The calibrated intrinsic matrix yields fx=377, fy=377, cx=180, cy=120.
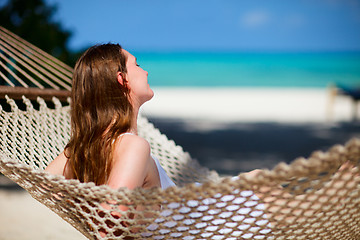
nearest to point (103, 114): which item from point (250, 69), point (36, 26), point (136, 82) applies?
point (136, 82)

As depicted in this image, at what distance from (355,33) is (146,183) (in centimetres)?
4012

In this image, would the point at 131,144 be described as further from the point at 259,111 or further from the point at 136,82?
the point at 259,111

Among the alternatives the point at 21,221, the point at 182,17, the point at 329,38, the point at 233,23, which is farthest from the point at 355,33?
the point at 21,221

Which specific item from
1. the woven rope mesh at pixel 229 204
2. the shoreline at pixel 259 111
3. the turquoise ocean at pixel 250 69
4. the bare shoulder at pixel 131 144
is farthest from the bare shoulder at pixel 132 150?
the turquoise ocean at pixel 250 69

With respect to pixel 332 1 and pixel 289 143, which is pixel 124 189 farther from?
pixel 332 1

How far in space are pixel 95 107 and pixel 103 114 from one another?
0.04m

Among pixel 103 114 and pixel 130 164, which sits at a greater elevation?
pixel 103 114

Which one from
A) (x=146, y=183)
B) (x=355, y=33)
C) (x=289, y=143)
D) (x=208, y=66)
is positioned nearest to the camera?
(x=146, y=183)

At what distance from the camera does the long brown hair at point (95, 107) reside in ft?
3.71

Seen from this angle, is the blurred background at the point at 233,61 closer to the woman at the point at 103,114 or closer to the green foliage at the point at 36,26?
the green foliage at the point at 36,26

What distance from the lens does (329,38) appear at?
3531cm

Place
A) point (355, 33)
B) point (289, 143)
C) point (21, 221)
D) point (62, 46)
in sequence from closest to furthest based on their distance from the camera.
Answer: point (21, 221) → point (62, 46) → point (289, 143) → point (355, 33)

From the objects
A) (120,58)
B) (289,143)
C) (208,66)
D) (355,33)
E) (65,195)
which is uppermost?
(355,33)

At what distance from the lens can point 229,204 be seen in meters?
0.94
